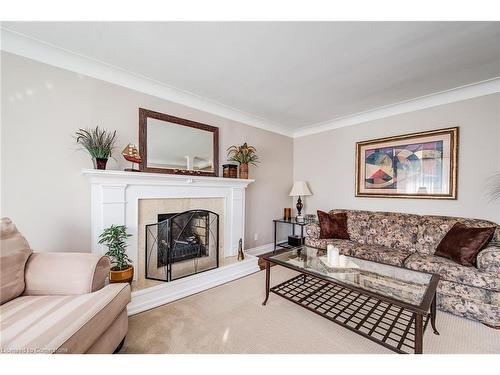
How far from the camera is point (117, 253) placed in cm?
197

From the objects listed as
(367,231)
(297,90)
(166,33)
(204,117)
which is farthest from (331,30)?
(367,231)

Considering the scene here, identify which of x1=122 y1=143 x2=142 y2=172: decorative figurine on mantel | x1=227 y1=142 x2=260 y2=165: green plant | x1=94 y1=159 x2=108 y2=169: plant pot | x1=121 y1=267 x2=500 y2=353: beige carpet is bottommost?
x1=121 y1=267 x2=500 y2=353: beige carpet

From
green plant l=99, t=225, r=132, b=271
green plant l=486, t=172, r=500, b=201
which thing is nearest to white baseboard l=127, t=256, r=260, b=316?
green plant l=99, t=225, r=132, b=271

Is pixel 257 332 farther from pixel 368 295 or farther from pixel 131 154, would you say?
pixel 131 154

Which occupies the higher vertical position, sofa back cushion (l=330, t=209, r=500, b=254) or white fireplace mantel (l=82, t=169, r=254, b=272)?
white fireplace mantel (l=82, t=169, r=254, b=272)

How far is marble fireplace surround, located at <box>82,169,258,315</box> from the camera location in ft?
6.73

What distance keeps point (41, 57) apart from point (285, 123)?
3260 mm

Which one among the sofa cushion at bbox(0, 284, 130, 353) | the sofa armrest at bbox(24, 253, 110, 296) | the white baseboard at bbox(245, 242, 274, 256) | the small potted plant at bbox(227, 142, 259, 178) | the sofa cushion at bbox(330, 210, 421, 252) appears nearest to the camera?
the sofa cushion at bbox(0, 284, 130, 353)

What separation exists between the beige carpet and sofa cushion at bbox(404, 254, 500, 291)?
0.34 meters

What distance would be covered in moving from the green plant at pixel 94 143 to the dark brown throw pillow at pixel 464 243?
11.8 ft

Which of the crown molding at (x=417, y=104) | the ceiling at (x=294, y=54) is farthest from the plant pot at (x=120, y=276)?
the crown molding at (x=417, y=104)

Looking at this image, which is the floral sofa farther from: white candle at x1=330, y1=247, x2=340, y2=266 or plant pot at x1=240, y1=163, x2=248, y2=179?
plant pot at x1=240, y1=163, x2=248, y2=179

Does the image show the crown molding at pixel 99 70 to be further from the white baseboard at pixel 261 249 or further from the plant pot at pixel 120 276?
the white baseboard at pixel 261 249
